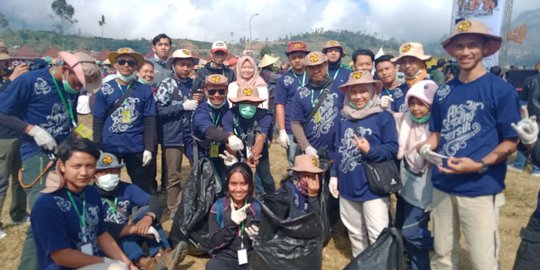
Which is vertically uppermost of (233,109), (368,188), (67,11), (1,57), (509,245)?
(67,11)

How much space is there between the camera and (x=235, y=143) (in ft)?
13.1

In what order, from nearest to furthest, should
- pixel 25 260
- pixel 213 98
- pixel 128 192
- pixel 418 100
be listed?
pixel 25 260 → pixel 418 100 → pixel 128 192 → pixel 213 98

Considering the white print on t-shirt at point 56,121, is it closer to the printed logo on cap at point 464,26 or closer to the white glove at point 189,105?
the white glove at point 189,105

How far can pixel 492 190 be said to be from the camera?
2574mm

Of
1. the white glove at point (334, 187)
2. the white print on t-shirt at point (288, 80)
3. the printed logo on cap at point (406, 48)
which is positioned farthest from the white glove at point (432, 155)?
the white print on t-shirt at point (288, 80)

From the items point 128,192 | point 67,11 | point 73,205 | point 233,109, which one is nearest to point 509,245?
point 233,109

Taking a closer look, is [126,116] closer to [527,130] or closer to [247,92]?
[247,92]

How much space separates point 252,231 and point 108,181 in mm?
1509

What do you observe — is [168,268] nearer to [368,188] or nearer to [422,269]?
[368,188]

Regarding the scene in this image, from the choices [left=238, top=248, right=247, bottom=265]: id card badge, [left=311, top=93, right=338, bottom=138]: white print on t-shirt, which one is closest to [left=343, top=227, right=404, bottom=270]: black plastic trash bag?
[left=238, top=248, right=247, bottom=265]: id card badge

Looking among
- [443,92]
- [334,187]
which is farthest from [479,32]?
[334,187]

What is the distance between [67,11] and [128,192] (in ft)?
392

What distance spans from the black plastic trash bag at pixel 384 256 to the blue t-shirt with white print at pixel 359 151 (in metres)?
0.62

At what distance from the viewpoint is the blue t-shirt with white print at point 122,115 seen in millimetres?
4324
